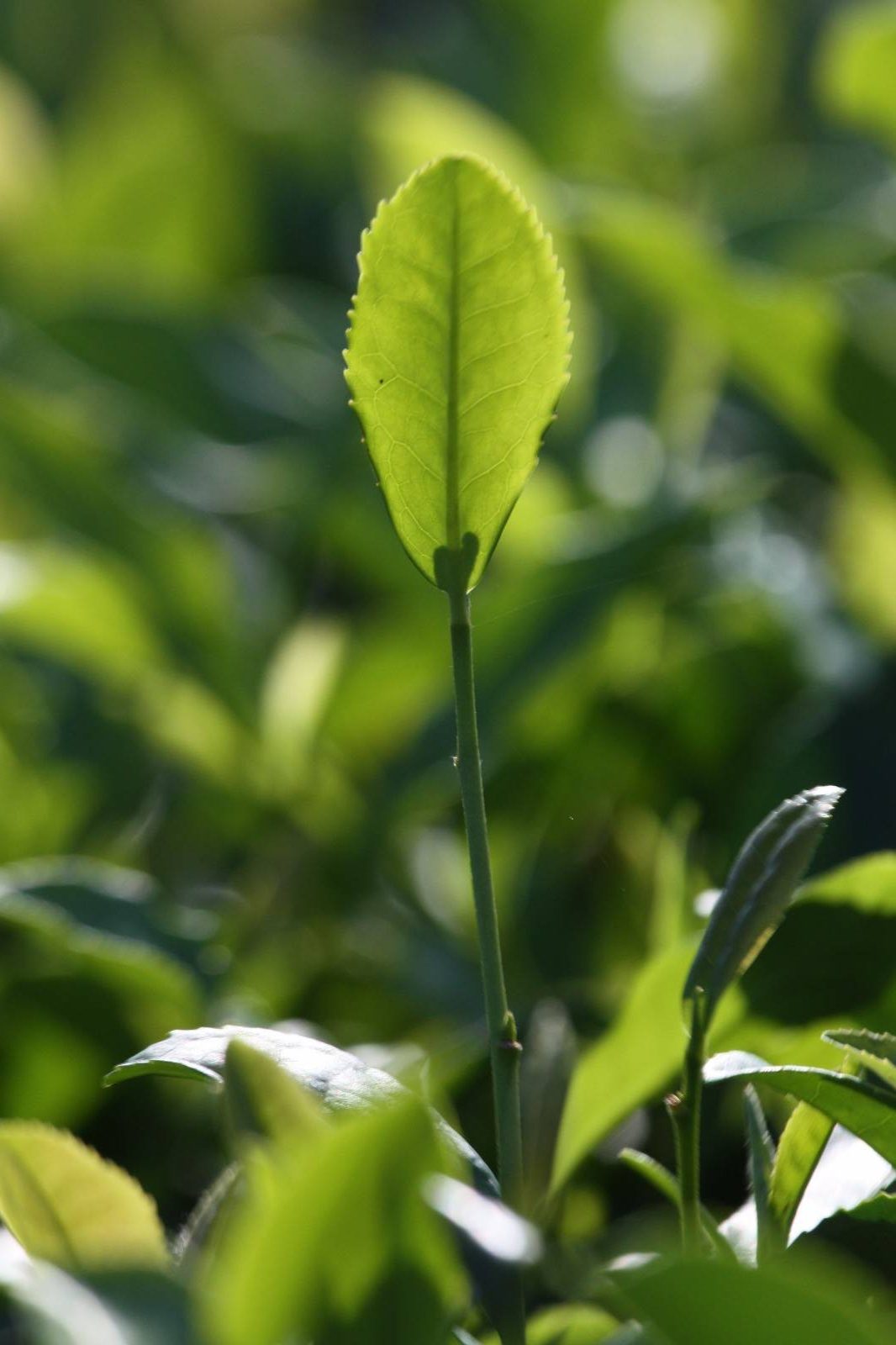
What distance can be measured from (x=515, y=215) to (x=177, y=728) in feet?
2.19

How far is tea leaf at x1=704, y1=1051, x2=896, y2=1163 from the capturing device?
416 mm

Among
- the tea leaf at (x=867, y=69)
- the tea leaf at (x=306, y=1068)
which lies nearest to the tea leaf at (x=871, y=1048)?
the tea leaf at (x=306, y=1068)

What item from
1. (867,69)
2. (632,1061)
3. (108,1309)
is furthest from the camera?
(867,69)

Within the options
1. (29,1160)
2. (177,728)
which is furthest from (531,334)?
(177,728)

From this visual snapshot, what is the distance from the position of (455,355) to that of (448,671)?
22.5 inches

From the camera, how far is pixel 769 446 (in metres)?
1.23

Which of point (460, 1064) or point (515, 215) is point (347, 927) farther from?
point (515, 215)

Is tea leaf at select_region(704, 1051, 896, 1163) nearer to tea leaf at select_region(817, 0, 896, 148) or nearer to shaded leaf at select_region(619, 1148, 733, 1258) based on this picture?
shaded leaf at select_region(619, 1148, 733, 1258)

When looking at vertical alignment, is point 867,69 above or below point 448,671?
above

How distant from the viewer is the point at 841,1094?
1.40 ft

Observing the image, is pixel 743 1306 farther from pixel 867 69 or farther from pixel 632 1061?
pixel 867 69

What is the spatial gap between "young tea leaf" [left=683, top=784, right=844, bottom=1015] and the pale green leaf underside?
0.11 m

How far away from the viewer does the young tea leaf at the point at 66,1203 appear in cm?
43

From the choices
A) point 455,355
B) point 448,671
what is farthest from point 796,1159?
point 448,671
